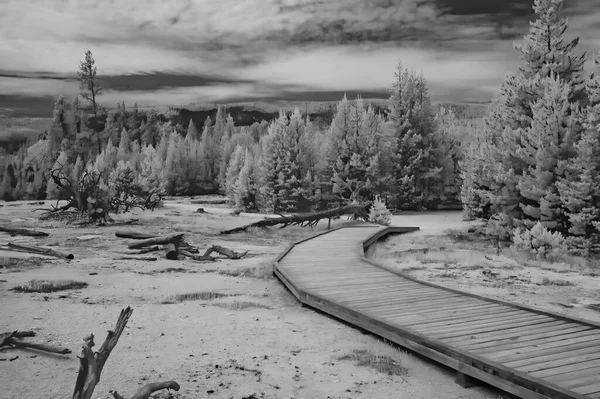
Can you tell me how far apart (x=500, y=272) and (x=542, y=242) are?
14.6ft

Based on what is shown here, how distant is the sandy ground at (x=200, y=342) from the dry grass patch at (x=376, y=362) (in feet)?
0.23

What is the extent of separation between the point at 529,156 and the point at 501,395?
17.0m

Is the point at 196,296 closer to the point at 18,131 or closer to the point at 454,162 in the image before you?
the point at 454,162

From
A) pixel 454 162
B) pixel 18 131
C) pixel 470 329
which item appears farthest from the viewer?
pixel 18 131

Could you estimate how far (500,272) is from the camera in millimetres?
12758

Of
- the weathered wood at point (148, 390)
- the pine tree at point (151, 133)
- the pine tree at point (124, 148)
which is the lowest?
the weathered wood at point (148, 390)

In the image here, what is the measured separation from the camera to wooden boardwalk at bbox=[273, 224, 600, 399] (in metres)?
4.54

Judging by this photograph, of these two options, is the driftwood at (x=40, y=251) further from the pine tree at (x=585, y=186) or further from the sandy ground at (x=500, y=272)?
the pine tree at (x=585, y=186)

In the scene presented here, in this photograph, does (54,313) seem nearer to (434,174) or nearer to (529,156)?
(529,156)

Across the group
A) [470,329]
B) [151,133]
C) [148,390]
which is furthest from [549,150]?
[151,133]

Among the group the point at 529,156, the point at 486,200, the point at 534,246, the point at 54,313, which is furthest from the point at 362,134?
the point at 54,313

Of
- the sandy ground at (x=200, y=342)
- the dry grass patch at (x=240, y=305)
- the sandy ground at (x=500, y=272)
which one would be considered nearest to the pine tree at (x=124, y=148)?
the sandy ground at (x=500, y=272)

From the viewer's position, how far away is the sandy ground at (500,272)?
9.45 m

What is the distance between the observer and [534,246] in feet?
53.4
